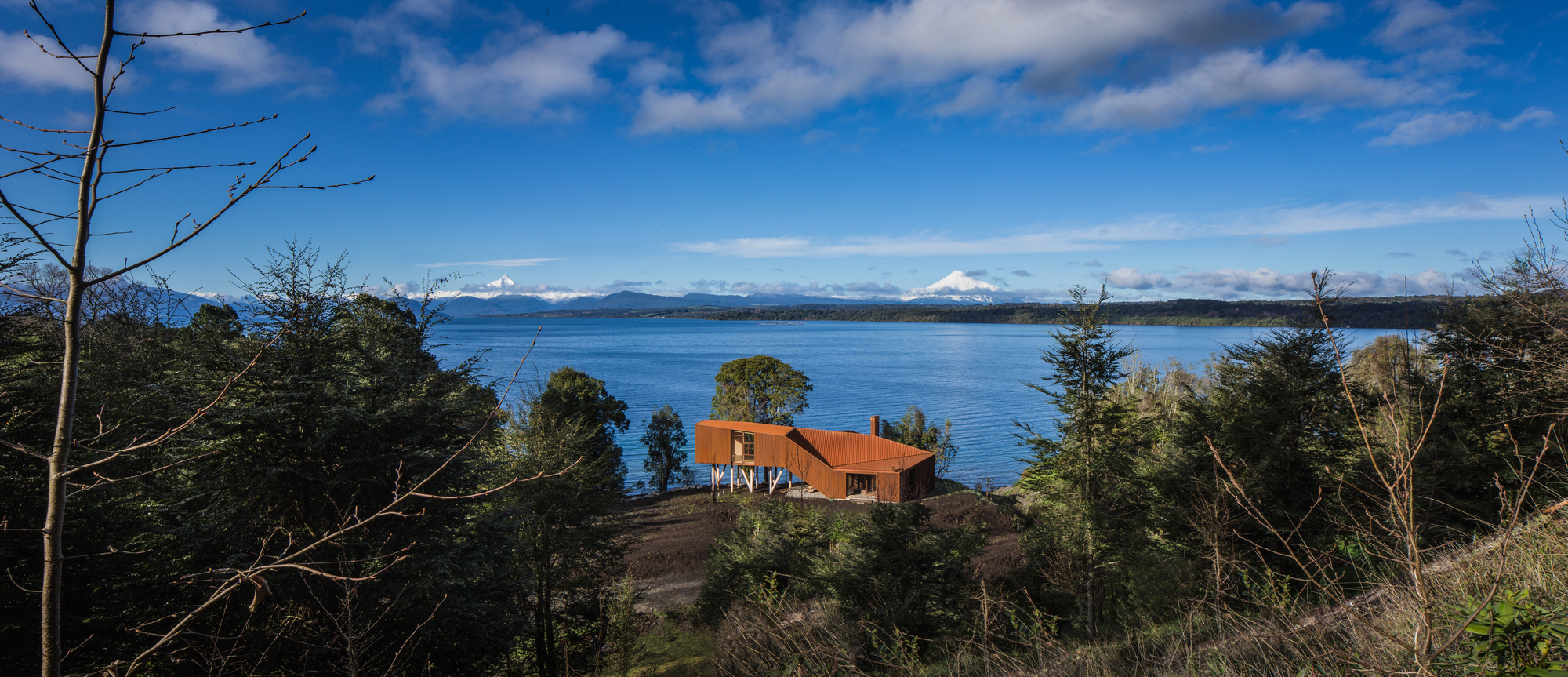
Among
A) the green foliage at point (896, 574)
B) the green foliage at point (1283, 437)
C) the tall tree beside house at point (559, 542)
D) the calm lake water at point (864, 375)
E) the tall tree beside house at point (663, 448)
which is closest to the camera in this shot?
the green foliage at point (896, 574)

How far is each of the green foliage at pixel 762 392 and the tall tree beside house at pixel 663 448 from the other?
4.28 meters

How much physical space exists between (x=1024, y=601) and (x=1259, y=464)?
6.37 meters

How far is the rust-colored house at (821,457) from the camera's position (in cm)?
2970

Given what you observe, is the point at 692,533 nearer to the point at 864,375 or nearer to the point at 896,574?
the point at 896,574

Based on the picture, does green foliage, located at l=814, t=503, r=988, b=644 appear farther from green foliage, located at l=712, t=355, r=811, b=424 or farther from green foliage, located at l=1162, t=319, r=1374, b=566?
green foliage, located at l=712, t=355, r=811, b=424

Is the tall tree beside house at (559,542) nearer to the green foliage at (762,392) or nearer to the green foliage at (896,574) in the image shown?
the green foliage at (896,574)

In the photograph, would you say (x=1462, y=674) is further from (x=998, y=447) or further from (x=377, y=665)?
(x=998, y=447)

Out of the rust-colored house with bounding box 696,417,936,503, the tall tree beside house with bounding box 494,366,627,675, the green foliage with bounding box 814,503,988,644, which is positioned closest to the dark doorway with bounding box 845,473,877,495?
the rust-colored house with bounding box 696,417,936,503

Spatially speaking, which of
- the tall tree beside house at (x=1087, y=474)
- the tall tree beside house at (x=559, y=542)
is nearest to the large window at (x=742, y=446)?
the tall tree beside house at (x=559, y=542)

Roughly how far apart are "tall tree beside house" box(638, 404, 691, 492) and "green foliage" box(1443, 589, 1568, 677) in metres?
39.7

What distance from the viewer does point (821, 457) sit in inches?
1233

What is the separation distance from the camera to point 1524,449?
14383 mm

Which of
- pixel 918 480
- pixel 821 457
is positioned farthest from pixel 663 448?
pixel 918 480

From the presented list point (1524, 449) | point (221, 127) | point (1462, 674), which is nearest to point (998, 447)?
point (1524, 449)
